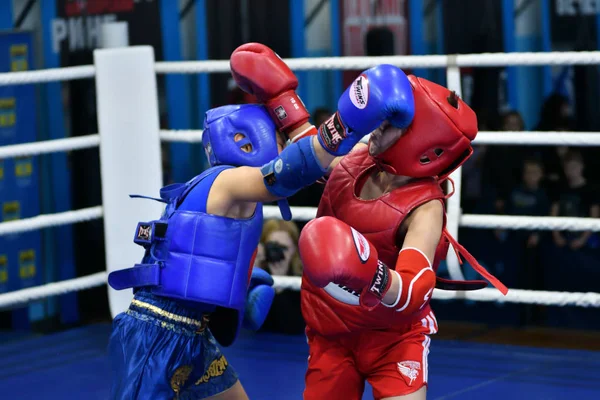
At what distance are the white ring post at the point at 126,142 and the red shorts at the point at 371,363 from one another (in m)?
1.46

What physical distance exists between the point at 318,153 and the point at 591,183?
2310 mm

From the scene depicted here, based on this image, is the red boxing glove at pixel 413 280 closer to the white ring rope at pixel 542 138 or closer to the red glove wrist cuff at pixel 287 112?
the red glove wrist cuff at pixel 287 112

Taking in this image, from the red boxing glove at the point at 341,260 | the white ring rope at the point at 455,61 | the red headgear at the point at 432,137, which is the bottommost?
the red boxing glove at the point at 341,260

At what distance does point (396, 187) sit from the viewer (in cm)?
209

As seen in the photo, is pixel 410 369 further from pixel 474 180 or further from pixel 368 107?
pixel 474 180

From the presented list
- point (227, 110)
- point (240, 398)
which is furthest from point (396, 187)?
point (240, 398)

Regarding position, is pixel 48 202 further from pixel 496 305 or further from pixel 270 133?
pixel 270 133

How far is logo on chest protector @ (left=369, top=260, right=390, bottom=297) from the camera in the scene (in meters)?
1.79

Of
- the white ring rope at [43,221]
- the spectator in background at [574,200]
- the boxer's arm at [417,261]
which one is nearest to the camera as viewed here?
the boxer's arm at [417,261]

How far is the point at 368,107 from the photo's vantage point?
1.85 metres

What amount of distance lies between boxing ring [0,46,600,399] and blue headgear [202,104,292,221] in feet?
3.44

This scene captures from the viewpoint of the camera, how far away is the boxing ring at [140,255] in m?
3.04

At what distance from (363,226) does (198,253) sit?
15.1 inches

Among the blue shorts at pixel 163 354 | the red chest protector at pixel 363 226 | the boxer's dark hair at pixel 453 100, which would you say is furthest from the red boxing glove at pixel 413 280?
the blue shorts at pixel 163 354
